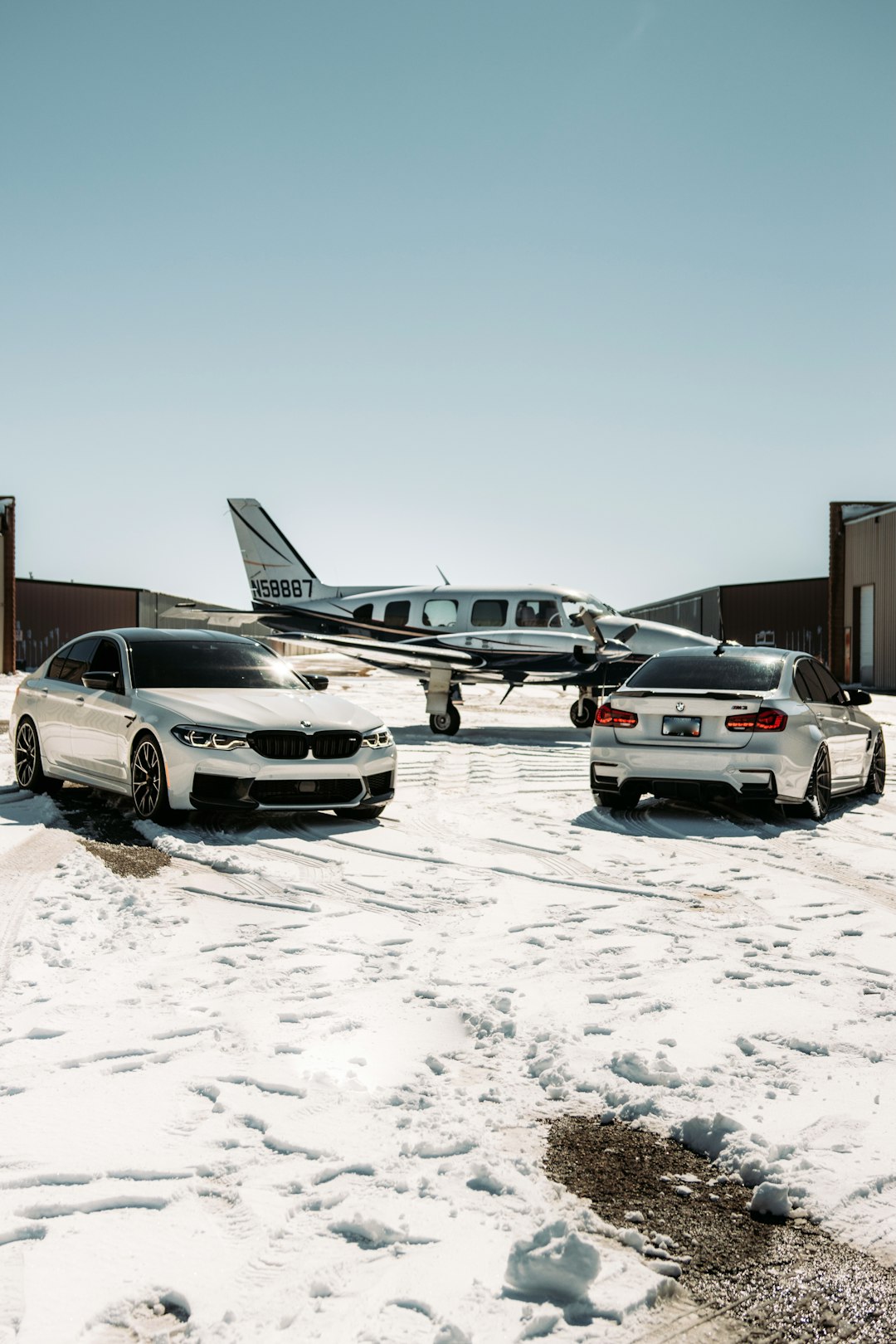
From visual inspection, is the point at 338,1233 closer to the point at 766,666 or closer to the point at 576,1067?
the point at 576,1067

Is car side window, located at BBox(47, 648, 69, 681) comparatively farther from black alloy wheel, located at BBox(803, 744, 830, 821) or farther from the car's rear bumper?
black alloy wheel, located at BBox(803, 744, 830, 821)

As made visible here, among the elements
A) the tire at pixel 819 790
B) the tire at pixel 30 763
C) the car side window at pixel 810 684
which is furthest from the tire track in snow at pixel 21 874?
the car side window at pixel 810 684

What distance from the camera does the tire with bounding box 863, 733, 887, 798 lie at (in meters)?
11.9

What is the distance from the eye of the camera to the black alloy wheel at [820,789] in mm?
9984

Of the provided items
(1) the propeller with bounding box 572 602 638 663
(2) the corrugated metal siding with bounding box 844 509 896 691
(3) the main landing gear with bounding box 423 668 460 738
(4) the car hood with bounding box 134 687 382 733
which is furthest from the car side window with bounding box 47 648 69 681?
(2) the corrugated metal siding with bounding box 844 509 896 691

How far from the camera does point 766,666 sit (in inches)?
417

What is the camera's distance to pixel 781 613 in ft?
161

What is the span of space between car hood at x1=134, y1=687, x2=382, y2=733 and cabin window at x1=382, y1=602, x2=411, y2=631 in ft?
42.2

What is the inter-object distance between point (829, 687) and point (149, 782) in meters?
6.67

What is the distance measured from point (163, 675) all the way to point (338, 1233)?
797cm

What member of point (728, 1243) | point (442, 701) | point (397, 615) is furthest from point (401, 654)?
point (728, 1243)

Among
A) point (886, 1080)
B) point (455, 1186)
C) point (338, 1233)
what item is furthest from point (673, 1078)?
point (338, 1233)

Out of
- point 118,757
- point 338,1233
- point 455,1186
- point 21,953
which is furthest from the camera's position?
point 118,757

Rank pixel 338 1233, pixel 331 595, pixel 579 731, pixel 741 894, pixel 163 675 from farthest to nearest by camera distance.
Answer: pixel 331 595 → pixel 579 731 → pixel 163 675 → pixel 741 894 → pixel 338 1233
